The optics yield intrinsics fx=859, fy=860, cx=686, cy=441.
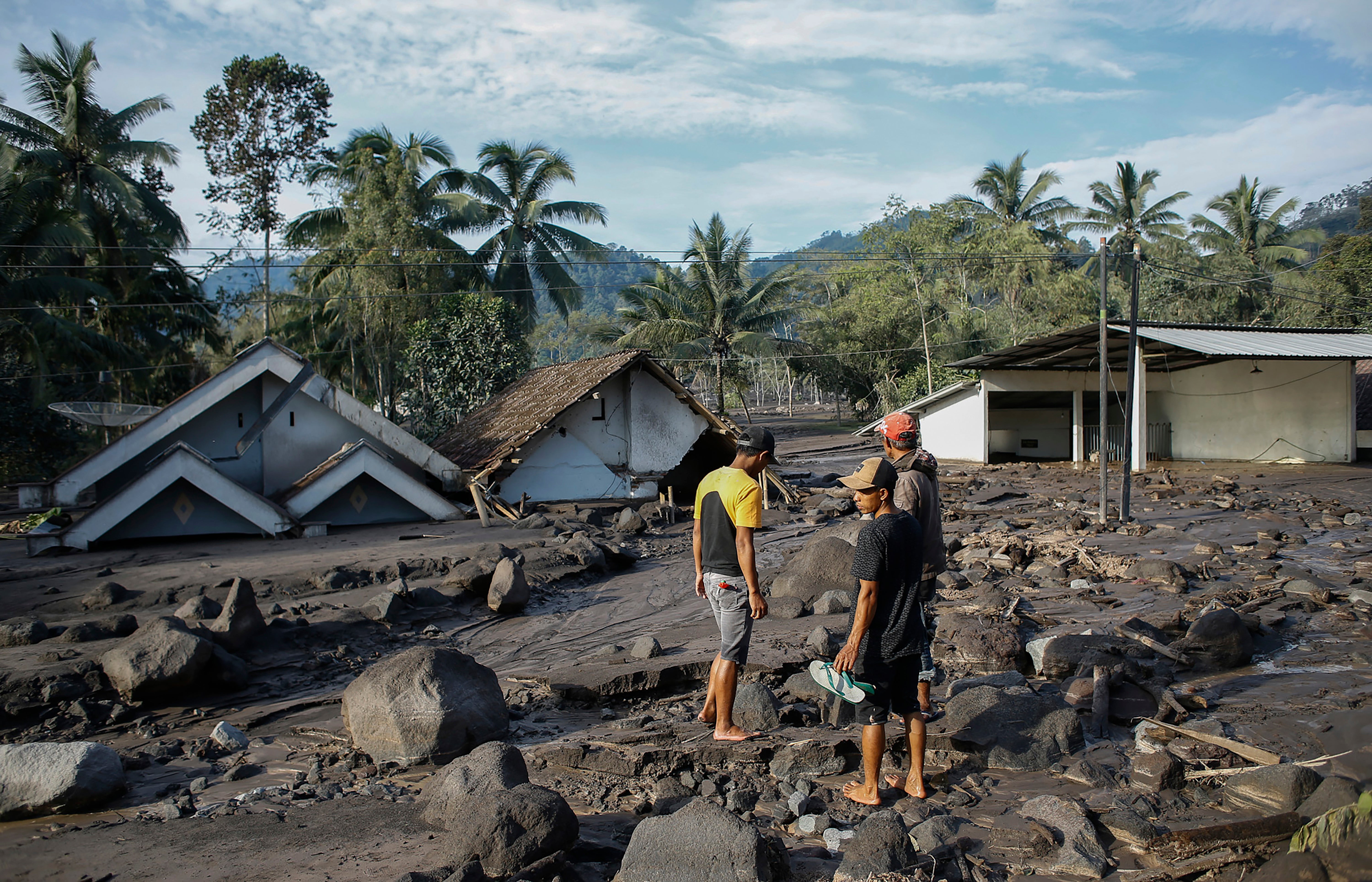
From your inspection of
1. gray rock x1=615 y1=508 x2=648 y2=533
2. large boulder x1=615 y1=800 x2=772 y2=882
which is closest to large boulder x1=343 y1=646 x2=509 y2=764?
large boulder x1=615 y1=800 x2=772 y2=882

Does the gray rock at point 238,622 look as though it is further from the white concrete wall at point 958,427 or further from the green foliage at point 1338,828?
the white concrete wall at point 958,427

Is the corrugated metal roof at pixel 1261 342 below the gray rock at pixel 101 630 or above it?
above

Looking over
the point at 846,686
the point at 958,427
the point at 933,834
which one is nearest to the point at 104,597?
the point at 846,686

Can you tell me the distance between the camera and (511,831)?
13.0ft

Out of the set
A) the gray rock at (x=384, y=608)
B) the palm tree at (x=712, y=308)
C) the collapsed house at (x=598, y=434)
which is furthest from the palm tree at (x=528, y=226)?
the gray rock at (x=384, y=608)

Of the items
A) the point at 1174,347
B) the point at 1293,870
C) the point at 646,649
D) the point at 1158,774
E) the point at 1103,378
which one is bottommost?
the point at 646,649

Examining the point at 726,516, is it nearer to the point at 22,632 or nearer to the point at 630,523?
the point at 22,632

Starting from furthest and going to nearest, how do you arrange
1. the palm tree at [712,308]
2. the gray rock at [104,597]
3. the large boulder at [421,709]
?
1. the palm tree at [712,308]
2. the gray rock at [104,597]
3. the large boulder at [421,709]

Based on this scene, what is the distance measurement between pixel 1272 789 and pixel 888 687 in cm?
198

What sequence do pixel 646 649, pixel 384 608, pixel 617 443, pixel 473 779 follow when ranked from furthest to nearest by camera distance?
pixel 617 443 → pixel 384 608 → pixel 646 649 → pixel 473 779

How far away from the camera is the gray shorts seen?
5551 mm

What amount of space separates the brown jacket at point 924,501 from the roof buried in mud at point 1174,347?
53.3ft

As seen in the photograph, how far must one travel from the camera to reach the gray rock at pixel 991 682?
6.31m

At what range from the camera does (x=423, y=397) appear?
84.1ft
